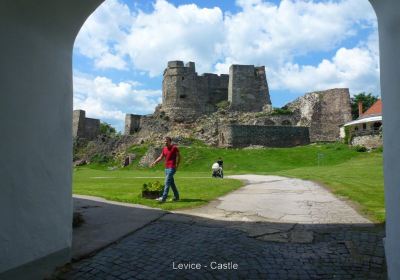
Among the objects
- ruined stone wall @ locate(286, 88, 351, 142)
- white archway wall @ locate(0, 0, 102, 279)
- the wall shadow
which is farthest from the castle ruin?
white archway wall @ locate(0, 0, 102, 279)

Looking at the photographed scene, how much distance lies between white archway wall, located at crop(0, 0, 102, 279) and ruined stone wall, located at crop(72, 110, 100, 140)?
5581 cm

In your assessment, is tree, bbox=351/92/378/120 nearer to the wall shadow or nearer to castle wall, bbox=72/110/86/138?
castle wall, bbox=72/110/86/138

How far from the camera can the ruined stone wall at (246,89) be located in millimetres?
53344

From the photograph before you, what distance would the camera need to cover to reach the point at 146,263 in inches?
194

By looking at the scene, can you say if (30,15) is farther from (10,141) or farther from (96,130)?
(96,130)

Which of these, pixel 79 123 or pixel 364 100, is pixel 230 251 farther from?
pixel 364 100

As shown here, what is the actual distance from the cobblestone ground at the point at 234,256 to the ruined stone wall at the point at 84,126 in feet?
182

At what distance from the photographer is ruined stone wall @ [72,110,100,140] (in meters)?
59.5

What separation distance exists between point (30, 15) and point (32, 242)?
2.59 m

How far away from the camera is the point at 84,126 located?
61.2 m

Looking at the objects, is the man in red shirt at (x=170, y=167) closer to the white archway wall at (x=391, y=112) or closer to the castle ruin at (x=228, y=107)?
the white archway wall at (x=391, y=112)

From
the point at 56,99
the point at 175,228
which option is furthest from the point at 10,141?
the point at 175,228

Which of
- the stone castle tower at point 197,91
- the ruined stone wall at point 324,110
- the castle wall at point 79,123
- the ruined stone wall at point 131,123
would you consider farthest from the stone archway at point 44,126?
the castle wall at point 79,123

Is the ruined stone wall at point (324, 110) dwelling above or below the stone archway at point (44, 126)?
above
